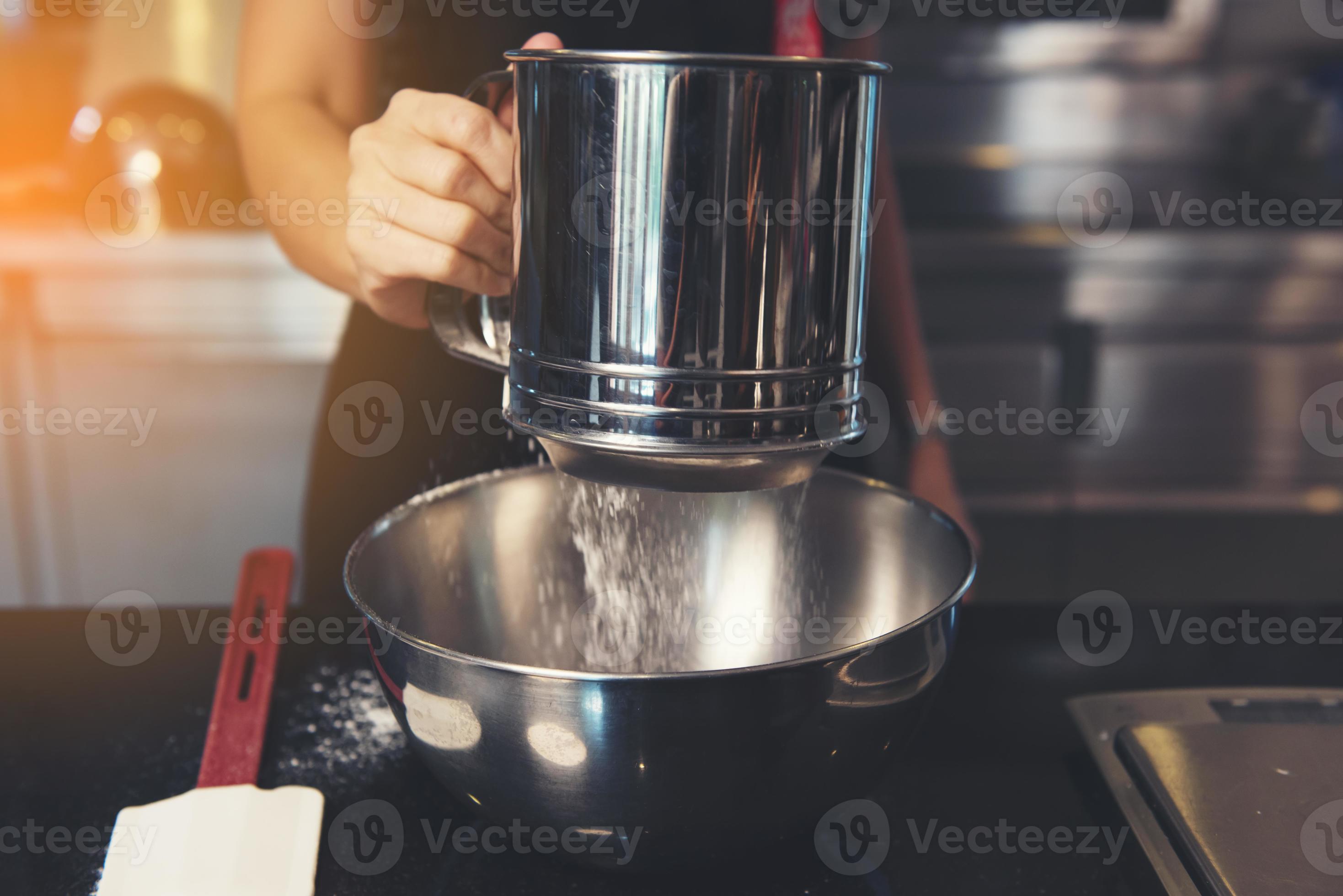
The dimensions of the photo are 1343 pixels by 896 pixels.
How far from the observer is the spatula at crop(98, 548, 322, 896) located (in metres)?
0.43

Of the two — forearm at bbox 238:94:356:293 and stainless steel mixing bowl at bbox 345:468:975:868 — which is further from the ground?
forearm at bbox 238:94:356:293

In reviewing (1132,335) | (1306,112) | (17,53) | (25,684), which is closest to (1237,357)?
(1132,335)

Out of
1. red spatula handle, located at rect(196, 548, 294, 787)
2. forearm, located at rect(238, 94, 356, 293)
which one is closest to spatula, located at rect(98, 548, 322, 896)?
red spatula handle, located at rect(196, 548, 294, 787)

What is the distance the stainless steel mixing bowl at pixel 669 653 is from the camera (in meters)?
0.37

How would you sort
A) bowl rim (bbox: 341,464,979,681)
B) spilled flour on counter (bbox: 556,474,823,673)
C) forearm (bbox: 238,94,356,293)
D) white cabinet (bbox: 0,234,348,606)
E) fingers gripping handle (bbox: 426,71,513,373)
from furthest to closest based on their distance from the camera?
white cabinet (bbox: 0,234,348,606) < forearm (bbox: 238,94,356,293) < spilled flour on counter (bbox: 556,474,823,673) < fingers gripping handle (bbox: 426,71,513,373) < bowl rim (bbox: 341,464,979,681)

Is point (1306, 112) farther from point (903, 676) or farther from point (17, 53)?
point (17, 53)

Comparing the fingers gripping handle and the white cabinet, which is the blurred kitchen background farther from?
the fingers gripping handle

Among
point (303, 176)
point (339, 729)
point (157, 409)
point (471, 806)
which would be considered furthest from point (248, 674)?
point (157, 409)

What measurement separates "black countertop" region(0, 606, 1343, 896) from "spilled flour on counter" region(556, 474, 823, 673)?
0.34 feet

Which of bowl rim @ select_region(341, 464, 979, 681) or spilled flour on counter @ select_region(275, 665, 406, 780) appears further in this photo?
spilled flour on counter @ select_region(275, 665, 406, 780)

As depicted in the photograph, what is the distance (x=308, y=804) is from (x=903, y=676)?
263 mm

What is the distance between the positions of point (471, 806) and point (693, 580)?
219 millimetres

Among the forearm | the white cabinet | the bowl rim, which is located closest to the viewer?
the bowl rim

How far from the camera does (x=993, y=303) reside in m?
1.69
